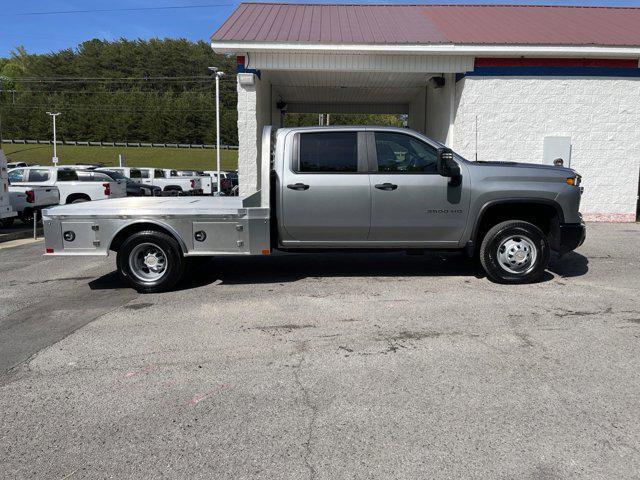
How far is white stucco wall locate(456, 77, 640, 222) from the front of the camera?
13.1 metres

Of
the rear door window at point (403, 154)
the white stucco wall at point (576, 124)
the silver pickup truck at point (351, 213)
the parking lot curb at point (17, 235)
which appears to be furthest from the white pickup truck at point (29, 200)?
the white stucco wall at point (576, 124)

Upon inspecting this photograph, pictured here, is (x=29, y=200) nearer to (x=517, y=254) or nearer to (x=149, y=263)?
(x=149, y=263)

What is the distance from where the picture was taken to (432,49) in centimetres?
1256

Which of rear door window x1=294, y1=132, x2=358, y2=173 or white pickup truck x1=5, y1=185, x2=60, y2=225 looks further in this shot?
white pickup truck x1=5, y1=185, x2=60, y2=225

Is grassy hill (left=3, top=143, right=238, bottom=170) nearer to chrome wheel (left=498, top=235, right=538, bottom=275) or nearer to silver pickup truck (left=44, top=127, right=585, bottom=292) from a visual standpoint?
silver pickup truck (left=44, top=127, right=585, bottom=292)

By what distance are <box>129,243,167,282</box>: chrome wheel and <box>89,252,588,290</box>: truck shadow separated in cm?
43

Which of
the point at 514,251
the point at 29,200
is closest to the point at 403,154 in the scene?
the point at 514,251

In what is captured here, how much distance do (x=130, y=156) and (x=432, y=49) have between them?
7023 cm

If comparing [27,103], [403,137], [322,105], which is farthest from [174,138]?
[403,137]

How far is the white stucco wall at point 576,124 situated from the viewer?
13.1m

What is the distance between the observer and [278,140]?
675 centimetres

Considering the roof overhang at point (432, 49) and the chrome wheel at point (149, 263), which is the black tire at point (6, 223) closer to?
the roof overhang at point (432, 49)

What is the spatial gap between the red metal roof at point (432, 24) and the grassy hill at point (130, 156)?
51075 mm

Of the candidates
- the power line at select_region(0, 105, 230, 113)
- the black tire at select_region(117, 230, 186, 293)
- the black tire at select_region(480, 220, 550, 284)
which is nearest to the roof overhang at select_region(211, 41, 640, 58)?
the black tire at select_region(480, 220, 550, 284)
